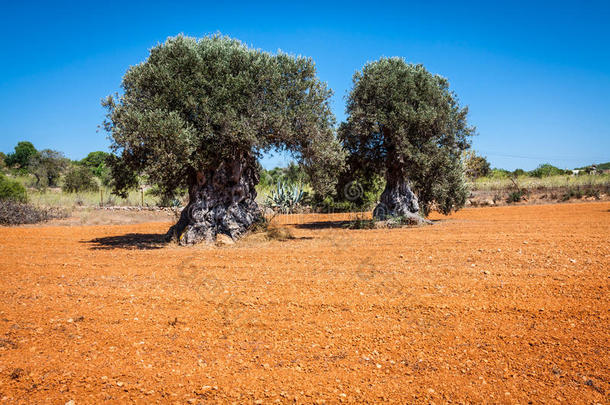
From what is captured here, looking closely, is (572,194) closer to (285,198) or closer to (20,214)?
(285,198)

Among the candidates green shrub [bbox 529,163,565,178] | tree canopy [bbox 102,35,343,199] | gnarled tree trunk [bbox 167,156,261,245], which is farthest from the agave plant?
green shrub [bbox 529,163,565,178]

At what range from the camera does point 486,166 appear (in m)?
43.8

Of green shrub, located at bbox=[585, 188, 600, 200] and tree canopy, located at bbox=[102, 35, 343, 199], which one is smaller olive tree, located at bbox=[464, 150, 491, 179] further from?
tree canopy, located at bbox=[102, 35, 343, 199]

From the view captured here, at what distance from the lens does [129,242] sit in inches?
480

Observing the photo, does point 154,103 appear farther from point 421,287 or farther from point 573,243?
point 573,243

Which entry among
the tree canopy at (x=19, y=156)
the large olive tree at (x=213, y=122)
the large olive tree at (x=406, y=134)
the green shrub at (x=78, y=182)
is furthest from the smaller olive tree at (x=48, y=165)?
the large olive tree at (x=406, y=134)

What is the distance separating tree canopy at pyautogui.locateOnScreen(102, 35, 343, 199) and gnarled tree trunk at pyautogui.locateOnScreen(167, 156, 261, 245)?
54 centimetres

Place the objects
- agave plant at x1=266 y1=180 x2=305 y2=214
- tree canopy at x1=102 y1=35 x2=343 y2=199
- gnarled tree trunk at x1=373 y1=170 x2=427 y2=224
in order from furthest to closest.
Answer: agave plant at x1=266 y1=180 x2=305 y2=214 < gnarled tree trunk at x1=373 y1=170 x2=427 y2=224 < tree canopy at x1=102 y1=35 x2=343 y2=199

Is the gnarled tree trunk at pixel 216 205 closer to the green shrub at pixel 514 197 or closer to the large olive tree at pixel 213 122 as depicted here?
the large olive tree at pixel 213 122

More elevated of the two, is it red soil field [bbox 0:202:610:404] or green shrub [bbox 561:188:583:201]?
green shrub [bbox 561:188:583:201]

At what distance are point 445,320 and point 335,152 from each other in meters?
7.57

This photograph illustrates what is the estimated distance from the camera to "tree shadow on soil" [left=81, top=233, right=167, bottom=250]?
1106cm

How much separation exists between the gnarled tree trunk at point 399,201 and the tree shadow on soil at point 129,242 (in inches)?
337

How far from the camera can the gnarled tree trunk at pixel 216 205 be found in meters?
11.4
